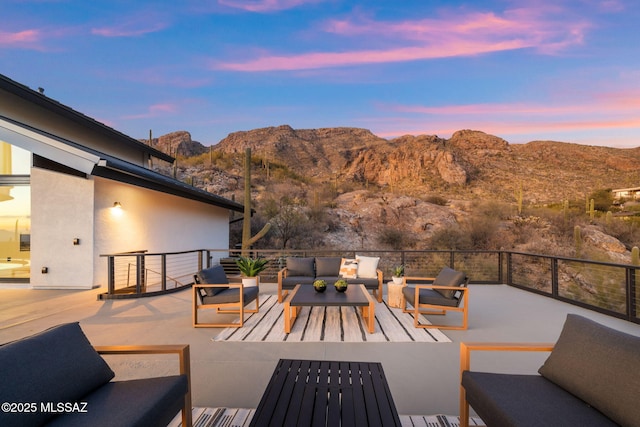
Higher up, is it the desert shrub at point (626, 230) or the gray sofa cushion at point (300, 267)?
the desert shrub at point (626, 230)

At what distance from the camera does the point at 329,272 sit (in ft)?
20.8

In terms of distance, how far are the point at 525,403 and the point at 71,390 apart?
8.59 feet

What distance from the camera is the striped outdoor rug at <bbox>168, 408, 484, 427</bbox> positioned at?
214 centimetres

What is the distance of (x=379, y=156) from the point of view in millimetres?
31328

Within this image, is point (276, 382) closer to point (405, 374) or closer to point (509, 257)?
point (405, 374)

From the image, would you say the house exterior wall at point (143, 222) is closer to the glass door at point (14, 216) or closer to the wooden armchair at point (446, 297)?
the glass door at point (14, 216)

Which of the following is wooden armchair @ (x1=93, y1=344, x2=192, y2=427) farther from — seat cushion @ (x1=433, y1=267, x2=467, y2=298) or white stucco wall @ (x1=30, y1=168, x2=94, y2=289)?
white stucco wall @ (x1=30, y1=168, x2=94, y2=289)

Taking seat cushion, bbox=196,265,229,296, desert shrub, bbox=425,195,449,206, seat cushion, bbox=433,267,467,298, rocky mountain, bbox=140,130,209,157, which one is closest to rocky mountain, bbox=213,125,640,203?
desert shrub, bbox=425,195,449,206

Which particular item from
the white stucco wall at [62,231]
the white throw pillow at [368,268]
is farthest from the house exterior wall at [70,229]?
the white throw pillow at [368,268]

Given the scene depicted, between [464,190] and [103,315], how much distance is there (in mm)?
24979

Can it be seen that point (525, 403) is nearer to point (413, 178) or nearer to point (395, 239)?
point (395, 239)

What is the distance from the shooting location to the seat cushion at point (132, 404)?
149 centimetres

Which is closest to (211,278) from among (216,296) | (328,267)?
(216,296)

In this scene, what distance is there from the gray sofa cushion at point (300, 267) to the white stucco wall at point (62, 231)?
175 inches
